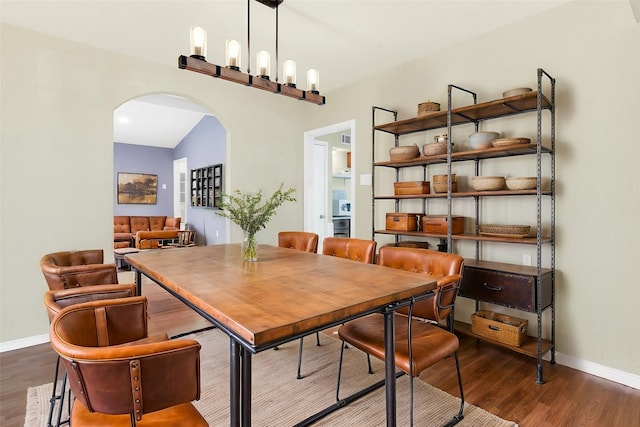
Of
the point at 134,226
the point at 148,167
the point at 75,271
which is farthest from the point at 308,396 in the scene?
the point at 148,167

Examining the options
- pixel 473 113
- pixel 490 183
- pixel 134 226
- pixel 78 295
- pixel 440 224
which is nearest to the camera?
pixel 78 295

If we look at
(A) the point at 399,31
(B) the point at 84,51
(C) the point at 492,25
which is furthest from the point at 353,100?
(B) the point at 84,51

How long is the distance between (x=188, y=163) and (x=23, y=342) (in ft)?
21.5

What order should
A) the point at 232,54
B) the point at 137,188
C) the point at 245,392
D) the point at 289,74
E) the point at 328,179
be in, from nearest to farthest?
the point at 245,392, the point at 232,54, the point at 289,74, the point at 328,179, the point at 137,188

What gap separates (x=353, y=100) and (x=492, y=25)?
5.76 ft

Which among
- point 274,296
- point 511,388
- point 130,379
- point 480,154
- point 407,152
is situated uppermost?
point 407,152

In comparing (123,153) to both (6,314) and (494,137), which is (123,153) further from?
(494,137)

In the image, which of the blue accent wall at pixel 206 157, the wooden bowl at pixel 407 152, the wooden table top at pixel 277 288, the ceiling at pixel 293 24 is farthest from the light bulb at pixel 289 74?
the blue accent wall at pixel 206 157

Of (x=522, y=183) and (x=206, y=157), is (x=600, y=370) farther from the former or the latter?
(x=206, y=157)

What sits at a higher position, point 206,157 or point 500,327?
point 206,157

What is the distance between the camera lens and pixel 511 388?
2266mm

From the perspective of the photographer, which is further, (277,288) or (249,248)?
(249,248)

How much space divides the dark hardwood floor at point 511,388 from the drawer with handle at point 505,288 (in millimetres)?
476

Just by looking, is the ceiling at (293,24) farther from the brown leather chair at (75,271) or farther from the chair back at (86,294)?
the chair back at (86,294)
